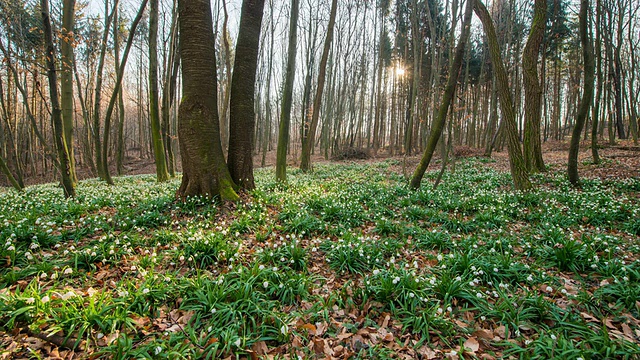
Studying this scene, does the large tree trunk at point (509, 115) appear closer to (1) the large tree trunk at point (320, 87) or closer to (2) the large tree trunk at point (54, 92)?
(1) the large tree trunk at point (320, 87)

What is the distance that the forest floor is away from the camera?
2254 mm

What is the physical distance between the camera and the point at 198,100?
5.28m

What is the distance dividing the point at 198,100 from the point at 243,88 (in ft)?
4.38

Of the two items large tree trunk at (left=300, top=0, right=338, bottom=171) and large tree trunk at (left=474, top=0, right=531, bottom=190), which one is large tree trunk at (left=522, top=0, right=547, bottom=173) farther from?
large tree trunk at (left=300, top=0, right=338, bottom=171)

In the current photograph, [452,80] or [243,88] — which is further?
[452,80]

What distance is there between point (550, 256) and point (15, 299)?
20.0 ft

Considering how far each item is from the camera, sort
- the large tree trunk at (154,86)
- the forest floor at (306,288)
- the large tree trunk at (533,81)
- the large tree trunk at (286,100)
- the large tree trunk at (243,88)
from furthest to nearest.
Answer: the large tree trunk at (154,86) < the large tree trunk at (286,100) < the large tree trunk at (533,81) < the large tree trunk at (243,88) < the forest floor at (306,288)

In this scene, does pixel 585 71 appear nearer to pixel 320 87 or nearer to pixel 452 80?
pixel 452 80

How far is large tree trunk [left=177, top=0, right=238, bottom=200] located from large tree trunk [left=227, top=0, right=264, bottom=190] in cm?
79

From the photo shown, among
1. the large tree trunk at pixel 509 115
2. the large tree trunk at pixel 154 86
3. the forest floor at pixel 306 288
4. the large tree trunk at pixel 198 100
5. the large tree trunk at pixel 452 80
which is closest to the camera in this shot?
the forest floor at pixel 306 288

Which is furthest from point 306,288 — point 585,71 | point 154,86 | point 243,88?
point 154,86

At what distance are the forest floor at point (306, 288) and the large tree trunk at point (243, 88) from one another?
150cm

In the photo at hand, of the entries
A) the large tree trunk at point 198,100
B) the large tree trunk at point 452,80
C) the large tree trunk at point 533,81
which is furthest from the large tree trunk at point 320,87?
the large tree trunk at point 533,81

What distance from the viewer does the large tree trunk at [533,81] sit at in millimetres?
7672
